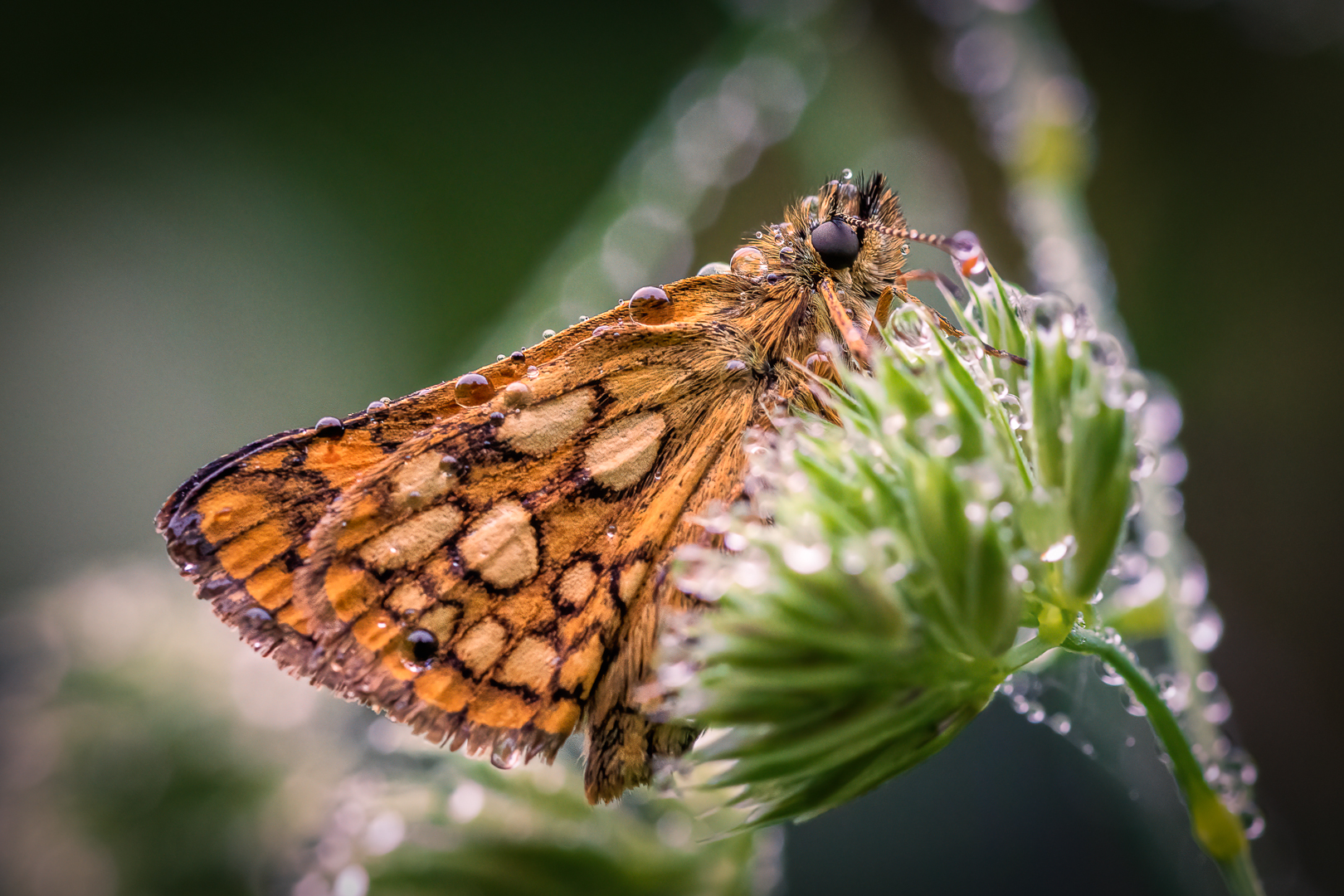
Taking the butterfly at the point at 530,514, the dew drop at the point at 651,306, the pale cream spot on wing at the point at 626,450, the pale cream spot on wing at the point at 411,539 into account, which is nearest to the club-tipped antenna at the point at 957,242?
the butterfly at the point at 530,514

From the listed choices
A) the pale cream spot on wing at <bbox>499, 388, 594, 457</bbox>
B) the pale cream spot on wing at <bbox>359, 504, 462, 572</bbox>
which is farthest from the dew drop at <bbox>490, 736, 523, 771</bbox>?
the pale cream spot on wing at <bbox>499, 388, 594, 457</bbox>

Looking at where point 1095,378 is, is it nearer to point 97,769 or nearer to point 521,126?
point 97,769

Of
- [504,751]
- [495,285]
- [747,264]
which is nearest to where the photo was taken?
[504,751]

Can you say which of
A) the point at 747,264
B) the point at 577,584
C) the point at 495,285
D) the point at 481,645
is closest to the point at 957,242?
the point at 747,264

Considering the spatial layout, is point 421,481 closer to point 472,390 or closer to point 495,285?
point 472,390

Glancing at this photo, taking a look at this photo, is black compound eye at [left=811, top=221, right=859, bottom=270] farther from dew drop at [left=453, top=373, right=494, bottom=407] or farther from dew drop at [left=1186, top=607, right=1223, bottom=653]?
dew drop at [left=1186, top=607, right=1223, bottom=653]

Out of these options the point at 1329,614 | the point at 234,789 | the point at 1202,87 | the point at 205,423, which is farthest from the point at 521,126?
the point at 1329,614

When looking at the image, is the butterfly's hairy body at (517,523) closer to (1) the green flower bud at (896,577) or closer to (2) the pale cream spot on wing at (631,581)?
(2) the pale cream spot on wing at (631,581)
